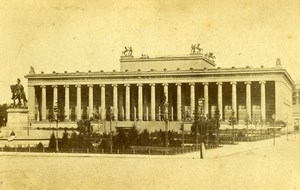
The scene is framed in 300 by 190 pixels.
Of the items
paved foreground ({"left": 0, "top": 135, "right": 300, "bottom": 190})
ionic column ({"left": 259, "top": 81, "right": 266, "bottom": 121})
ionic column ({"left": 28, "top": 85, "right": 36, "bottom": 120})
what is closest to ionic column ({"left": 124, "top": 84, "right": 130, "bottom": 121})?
ionic column ({"left": 28, "top": 85, "right": 36, "bottom": 120})

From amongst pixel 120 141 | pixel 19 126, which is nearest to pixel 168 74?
pixel 19 126

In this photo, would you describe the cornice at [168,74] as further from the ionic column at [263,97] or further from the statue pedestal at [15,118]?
the statue pedestal at [15,118]

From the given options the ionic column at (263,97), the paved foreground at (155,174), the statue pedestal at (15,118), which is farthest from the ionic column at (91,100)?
the paved foreground at (155,174)

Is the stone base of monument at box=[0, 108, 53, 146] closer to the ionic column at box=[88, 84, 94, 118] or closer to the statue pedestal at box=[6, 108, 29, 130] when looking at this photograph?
the statue pedestal at box=[6, 108, 29, 130]

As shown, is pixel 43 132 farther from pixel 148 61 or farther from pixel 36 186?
pixel 36 186

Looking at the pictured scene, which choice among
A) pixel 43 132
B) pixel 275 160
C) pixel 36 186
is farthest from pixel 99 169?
pixel 43 132

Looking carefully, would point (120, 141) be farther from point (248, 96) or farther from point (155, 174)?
point (248, 96)
